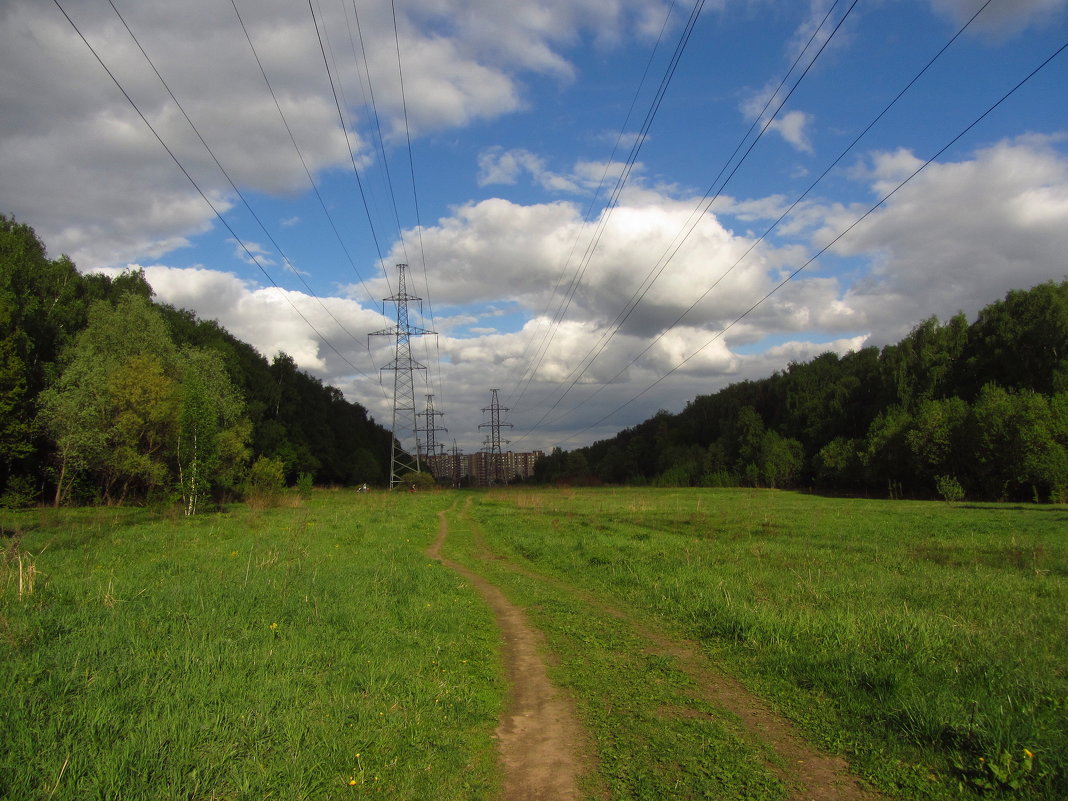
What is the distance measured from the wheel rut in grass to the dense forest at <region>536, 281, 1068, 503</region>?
48141 millimetres

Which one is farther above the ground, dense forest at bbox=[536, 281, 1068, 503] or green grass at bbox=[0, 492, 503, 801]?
dense forest at bbox=[536, 281, 1068, 503]

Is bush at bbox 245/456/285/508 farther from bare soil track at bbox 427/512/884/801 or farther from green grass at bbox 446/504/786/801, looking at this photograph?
bare soil track at bbox 427/512/884/801

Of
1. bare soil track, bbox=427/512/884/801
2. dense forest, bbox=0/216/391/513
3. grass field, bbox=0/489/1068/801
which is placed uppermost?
dense forest, bbox=0/216/391/513

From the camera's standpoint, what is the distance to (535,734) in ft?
18.7

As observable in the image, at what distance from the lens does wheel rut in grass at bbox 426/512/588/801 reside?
472 cm

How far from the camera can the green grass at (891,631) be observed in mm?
5027

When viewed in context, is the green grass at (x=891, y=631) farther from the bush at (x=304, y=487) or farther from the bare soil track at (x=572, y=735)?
the bush at (x=304, y=487)

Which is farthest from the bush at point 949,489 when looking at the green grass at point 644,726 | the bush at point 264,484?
the bush at point 264,484

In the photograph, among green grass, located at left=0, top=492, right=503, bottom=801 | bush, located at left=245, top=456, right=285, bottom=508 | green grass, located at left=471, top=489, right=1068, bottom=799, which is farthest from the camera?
bush, located at left=245, top=456, right=285, bottom=508

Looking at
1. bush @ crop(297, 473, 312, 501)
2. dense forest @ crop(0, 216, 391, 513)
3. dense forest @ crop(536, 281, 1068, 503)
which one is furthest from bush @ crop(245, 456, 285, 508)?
dense forest @ crop(536, 281, 1068, 503)

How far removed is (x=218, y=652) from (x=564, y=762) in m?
4.25

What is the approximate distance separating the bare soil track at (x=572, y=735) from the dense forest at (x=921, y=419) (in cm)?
4714

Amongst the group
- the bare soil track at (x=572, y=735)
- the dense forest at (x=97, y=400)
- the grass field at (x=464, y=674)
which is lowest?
the bare soil track at (x=572, y=735)

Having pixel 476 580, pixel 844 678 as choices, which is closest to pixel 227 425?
pixel 476 580
